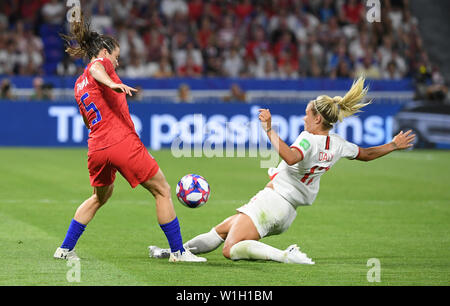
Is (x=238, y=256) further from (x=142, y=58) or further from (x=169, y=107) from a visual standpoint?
(x=142, y=58)

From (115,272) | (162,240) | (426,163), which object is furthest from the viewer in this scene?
(426,163)

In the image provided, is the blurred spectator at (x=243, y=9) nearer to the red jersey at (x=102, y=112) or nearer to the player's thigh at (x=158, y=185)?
the red jersey at (x=102, y=112)

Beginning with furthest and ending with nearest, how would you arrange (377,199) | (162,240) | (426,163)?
1. (426,163)
2. (377,199)
3. (162,240)

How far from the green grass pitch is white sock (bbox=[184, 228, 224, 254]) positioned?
0.37ft

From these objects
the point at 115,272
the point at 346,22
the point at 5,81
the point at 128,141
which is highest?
the point at 346,22

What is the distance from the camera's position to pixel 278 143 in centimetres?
678

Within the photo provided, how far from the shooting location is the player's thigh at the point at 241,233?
736 centimetres

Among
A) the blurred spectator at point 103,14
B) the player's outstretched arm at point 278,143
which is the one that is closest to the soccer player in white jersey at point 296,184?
the player's outstretched arm at point 278,143

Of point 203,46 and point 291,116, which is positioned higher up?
point 203,46

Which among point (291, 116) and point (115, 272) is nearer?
point (115, 272)

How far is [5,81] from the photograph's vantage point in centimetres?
2100

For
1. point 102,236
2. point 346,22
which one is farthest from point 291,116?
point 102,236

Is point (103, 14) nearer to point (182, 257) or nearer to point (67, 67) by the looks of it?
point (67, 67)

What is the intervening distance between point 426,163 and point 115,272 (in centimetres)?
1298
